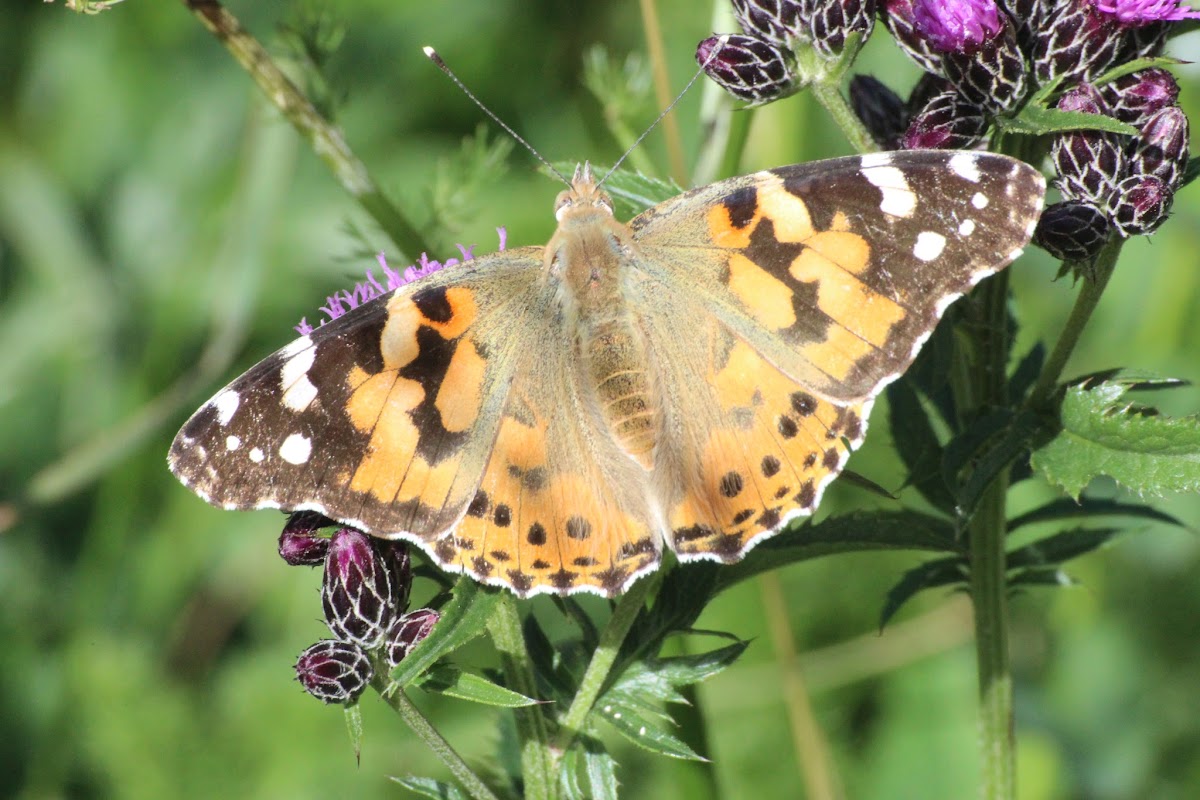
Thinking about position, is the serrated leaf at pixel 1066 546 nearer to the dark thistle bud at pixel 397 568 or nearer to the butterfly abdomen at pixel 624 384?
the butterfly abdomen at pixel 624 384

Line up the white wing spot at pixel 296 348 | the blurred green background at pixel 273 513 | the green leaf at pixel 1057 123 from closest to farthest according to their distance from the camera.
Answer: the green leaf at pixel 1057 123
the white wing spot at pixel 296 348
the blurred green background at pixel 273 513

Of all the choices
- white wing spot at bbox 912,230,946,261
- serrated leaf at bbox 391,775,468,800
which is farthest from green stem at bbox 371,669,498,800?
white wing spot at bbox 912,230,946,261

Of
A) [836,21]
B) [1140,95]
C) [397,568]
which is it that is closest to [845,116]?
[836,21]

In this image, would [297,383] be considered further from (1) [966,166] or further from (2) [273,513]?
(2) [273,513]

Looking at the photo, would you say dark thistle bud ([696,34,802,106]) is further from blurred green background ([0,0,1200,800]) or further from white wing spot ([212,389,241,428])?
white wing spot ([212,389,241,428])

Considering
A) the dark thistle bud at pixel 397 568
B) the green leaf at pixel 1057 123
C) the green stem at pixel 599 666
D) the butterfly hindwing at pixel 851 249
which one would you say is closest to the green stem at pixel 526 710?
the green stem at pixel 599 666
